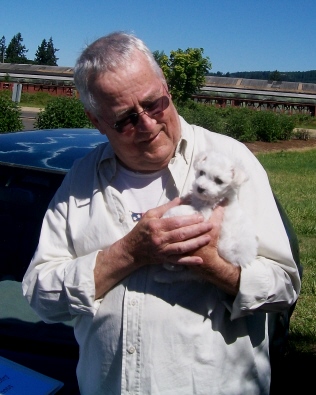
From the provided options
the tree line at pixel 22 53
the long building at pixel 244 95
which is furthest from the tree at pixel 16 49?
the long building at pixel 244 95

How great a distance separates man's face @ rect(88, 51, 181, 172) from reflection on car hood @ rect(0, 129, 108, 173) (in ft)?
3.71

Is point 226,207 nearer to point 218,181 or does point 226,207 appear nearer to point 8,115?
point 218,181

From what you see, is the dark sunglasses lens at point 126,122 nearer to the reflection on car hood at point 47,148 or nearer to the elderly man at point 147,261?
the elderly man at point 147,261

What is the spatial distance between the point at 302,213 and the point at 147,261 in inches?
255

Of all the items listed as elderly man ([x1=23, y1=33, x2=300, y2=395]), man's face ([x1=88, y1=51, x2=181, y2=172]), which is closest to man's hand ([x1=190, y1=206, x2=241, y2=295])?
elderly man ([x1=23, y1=33, x2=300, y2=395])

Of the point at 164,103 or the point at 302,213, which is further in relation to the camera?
the point at 302,213

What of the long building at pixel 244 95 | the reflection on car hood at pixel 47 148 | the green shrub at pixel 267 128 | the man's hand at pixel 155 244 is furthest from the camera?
the long building at pixel 244 95

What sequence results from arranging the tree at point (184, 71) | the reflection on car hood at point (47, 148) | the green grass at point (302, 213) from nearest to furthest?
the reflection on car hood at point (47, 148) → the green grass at point (302, 213) → the tree at point (184, 71)

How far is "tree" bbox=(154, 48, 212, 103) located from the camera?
1266 inches

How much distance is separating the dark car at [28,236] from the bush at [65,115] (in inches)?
313

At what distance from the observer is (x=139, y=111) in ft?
6.27

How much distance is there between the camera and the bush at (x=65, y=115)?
11.4 metres

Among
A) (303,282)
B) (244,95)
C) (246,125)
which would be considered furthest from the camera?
(244,95)

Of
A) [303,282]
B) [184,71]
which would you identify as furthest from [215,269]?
[184,71]
